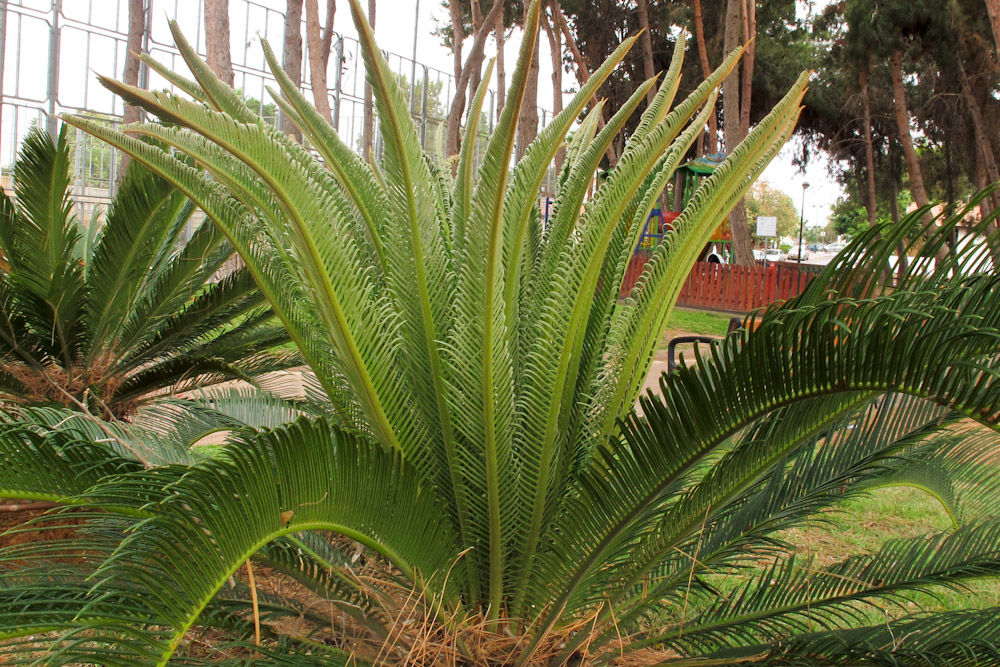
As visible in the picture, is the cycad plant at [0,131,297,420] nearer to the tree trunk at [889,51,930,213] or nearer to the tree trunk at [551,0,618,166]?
the tree trunk at [551,0,618,166]

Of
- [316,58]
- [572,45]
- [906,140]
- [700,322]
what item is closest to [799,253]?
[906,140]

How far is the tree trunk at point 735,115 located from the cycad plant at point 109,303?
10.2 meters

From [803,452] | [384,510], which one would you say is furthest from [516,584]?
[803,452]

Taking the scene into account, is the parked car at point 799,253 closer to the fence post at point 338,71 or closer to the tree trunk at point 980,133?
the tree trunk at point 980,133

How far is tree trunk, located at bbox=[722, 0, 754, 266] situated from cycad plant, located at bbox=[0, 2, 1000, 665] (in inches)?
439

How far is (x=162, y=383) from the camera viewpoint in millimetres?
4355

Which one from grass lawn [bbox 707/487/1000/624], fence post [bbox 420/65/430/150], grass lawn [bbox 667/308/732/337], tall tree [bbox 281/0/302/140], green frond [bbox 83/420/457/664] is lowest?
grass lawn [bbox 707/487/1000/624]

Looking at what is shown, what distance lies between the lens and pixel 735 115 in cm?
1548

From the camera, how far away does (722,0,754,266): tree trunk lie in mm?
14594

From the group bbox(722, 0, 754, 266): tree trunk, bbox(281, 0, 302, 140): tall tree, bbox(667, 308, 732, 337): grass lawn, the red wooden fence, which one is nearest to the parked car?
bbox(722, 0, 754, 266): tree trunk

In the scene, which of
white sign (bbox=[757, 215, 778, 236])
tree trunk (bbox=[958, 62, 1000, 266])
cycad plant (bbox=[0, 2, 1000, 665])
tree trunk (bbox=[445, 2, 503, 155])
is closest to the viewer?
cycad plant (bbox=[0, 2, 1000, 665])

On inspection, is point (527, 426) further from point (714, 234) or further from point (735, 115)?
point (714, 234)

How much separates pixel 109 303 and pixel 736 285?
1427 cm

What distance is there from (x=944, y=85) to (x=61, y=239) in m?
24.8
